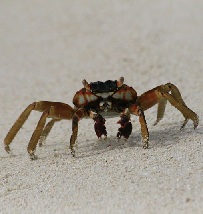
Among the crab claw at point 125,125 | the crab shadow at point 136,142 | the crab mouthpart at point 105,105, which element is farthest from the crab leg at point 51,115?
the crab claw at point 125,125

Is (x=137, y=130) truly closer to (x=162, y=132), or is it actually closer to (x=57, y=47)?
(x=162, y=132)

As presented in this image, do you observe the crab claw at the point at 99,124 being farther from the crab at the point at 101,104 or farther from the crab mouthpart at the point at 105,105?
the crab mouthpart at the point at 105,105

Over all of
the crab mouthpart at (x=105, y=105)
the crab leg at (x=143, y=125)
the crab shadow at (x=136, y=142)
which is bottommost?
the crab shadow at (x=136, y=142)

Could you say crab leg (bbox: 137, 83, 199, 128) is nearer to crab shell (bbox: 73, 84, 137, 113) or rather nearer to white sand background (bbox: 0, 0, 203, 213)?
crab shell (bbox: 73, 84, 137, 113)

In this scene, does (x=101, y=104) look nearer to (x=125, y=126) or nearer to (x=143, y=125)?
(x=125, y=126)

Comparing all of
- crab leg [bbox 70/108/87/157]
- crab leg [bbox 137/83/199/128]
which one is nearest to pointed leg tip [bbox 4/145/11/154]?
crab leg [bbox 70/108/87/157]

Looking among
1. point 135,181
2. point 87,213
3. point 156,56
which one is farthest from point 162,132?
point 156,56
